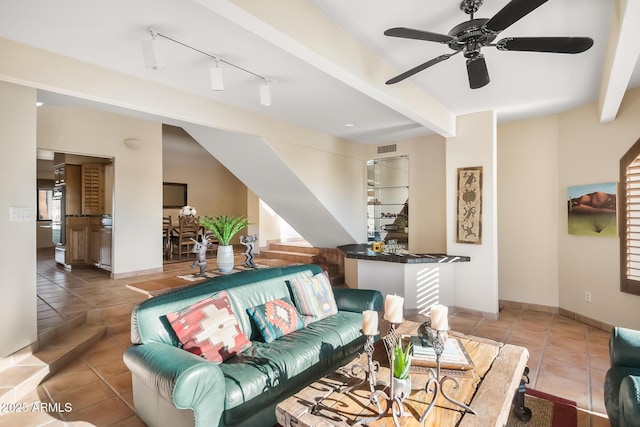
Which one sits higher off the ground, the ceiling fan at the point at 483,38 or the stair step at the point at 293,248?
the ceiling fan at the point at 483,38

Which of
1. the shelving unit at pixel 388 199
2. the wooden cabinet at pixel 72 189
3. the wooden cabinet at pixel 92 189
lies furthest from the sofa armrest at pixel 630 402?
the wooden cabinet at pixel 72 189

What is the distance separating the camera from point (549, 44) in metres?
1.84

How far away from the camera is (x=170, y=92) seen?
3.30 m

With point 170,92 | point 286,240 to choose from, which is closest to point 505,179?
point 170,92

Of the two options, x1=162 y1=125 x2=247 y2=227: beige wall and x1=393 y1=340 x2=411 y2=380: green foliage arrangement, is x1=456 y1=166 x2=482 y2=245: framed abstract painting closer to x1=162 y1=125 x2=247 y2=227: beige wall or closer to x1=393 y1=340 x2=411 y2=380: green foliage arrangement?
x1=393 y1=340 x2=411 y2=380: green foliage arrangement

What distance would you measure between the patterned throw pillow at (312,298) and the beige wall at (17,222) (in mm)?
2269

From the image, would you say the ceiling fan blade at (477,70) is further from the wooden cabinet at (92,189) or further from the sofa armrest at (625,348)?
the wooden cabinet at (92,189)

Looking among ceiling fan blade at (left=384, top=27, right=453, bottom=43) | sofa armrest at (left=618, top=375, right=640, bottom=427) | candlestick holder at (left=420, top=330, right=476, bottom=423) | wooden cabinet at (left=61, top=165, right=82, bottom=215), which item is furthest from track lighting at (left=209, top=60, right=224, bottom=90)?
wooden cabinet at (left=61, top=165, right=82, bottom=215)

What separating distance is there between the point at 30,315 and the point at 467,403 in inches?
135

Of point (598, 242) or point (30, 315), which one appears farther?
point (598, 242)

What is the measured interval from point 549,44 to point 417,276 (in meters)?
2.98

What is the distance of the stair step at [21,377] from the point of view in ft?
7.29

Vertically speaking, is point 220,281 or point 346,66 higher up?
point 346,66

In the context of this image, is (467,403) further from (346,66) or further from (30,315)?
(30,315)
